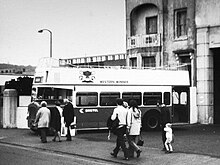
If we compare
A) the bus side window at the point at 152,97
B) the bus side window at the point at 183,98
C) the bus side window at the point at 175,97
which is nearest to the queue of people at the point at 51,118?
the bus side window at the point at 152,97

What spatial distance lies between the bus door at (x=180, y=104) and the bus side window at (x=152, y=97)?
1176mm

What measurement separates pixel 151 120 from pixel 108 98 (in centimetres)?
291

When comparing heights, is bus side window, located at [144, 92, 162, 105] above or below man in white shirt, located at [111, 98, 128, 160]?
above

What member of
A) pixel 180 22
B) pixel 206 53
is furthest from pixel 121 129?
pixel 180 22

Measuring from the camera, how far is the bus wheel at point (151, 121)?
2676cm

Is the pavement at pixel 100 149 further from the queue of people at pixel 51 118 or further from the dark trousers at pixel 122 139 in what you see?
the queue of people at pixel 51 118

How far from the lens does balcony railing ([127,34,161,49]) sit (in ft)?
114

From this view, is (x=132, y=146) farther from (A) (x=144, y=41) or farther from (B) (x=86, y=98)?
(A) (x=144, y=41)

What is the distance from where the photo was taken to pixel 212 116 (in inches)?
1218

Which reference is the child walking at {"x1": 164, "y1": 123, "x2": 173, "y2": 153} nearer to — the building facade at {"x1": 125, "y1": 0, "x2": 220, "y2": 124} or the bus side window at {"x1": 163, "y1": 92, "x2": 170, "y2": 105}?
the bus side window at {"x1": 163, "y1": 92, "x2": 170, "y2": 105}

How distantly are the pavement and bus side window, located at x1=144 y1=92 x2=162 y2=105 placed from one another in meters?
3.22

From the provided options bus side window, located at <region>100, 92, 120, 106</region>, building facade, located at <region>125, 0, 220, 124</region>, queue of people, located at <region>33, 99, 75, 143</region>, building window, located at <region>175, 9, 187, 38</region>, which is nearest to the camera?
queue of people, located at <region>33, 99, 75, 143</region>

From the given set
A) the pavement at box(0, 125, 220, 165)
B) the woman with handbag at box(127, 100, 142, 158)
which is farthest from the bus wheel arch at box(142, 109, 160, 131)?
the woman with handbag at box(127, 100, 142, 158)

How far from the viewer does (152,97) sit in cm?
2706
